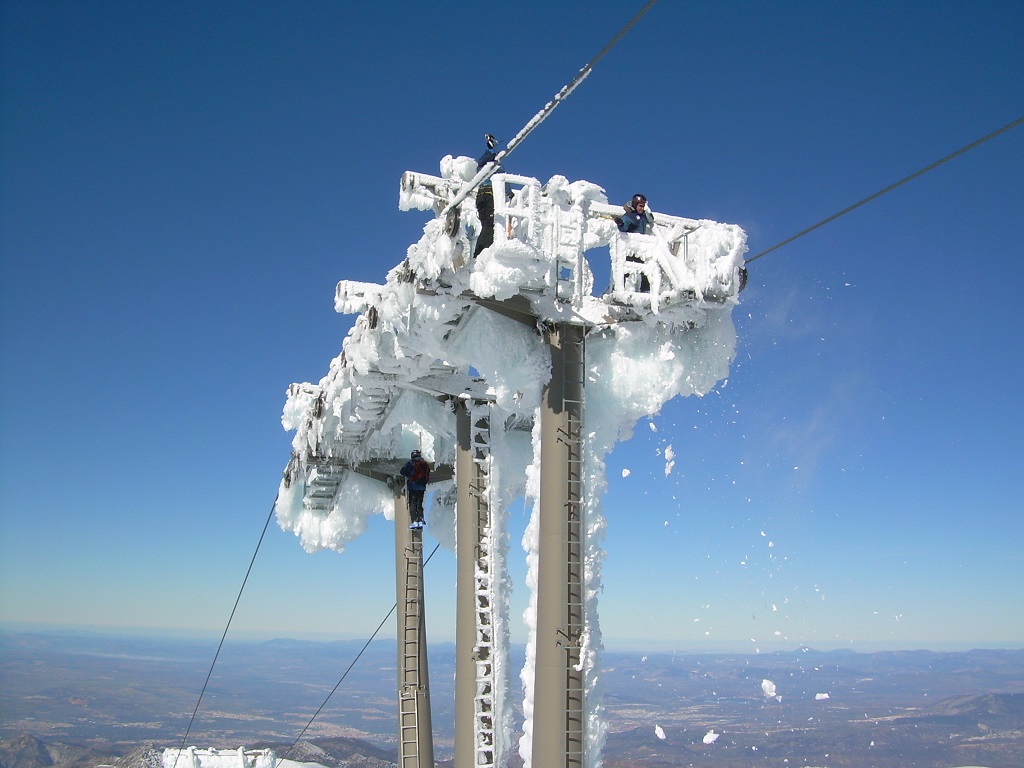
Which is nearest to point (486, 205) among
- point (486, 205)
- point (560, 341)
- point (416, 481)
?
point (486, 205)

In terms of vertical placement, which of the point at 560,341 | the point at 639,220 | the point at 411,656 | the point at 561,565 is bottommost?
the point at 411,656

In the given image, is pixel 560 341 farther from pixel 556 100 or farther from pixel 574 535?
pixel 556 100

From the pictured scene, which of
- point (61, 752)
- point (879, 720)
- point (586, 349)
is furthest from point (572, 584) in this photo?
point (879, 720)

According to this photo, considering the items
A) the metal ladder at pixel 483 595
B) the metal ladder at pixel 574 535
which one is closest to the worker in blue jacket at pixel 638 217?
the metal ladder at pixel 574 535

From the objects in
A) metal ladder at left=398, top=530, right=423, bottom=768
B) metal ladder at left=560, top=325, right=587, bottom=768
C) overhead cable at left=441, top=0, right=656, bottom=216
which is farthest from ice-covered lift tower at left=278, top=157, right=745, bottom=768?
metal ladder at left=398, top=530, right=423, bottom=768

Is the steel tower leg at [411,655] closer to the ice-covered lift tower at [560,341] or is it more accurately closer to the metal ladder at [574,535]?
the ice-covered lift tower at [560,341]

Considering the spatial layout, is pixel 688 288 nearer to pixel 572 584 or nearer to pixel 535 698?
pixel 572 584
